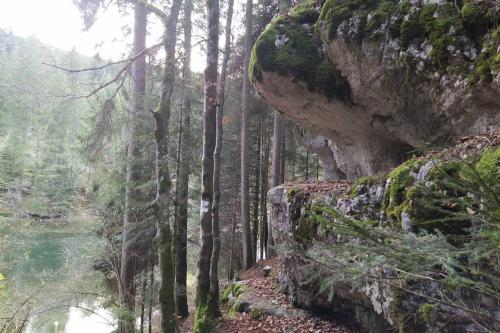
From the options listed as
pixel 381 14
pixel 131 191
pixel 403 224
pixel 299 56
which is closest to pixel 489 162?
pixel 403 224

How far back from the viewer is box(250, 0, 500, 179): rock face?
191 inches

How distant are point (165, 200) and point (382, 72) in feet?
15.5

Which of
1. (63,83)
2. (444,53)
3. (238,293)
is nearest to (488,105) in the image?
(444,53)

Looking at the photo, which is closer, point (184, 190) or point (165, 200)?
point (165, 200)

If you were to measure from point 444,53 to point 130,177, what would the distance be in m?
7.72

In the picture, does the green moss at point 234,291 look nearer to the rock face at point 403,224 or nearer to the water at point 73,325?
the rock face at point 403,224

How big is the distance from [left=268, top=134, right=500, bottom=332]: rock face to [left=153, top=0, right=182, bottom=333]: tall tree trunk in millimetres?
2519

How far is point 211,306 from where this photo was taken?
7.14 meters

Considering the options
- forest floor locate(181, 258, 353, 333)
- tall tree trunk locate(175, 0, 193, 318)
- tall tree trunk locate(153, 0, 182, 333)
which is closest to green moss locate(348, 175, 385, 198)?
forest floor locate(181, 258, 353, 333)

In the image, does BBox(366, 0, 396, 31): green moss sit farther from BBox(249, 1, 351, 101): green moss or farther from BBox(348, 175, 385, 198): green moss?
BBox(348, 175, 385, 198): green moss

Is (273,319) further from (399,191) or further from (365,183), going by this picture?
(399,191)

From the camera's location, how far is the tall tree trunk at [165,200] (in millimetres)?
6664

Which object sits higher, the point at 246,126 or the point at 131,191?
the point at 246,126

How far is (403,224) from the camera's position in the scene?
3.76 metres
